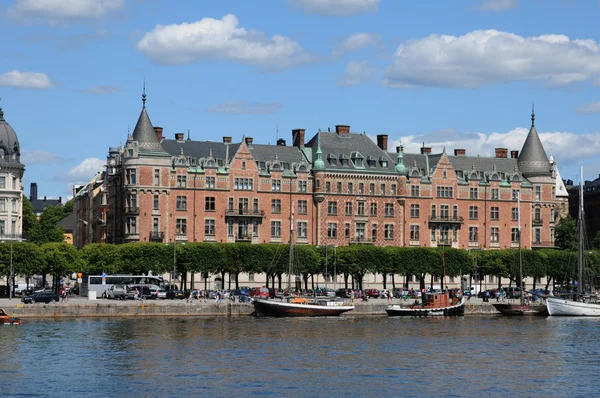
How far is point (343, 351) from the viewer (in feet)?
272

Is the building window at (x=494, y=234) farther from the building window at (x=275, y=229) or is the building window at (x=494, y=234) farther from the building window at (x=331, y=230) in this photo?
the building window at (x=275, y=229)

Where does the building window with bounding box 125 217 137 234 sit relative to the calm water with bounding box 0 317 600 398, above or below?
above

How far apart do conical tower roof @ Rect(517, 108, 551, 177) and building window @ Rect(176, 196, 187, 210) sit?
4743 centimetres

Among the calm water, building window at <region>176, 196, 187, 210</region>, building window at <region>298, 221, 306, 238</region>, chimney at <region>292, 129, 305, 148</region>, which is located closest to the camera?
the calm water

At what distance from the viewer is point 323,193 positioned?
15275 cm

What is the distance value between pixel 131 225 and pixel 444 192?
40222mm

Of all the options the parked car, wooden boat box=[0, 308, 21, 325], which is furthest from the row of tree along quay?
wooden boat box=[0, 308, 21, 325]

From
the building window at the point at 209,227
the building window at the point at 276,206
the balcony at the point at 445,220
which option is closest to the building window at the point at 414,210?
Result: the balcony at the point at 445,220

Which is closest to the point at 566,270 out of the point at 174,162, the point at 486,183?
the point at 486,183

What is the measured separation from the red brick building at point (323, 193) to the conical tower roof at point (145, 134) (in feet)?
0.52

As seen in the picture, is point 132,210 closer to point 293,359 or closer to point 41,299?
point 41,299

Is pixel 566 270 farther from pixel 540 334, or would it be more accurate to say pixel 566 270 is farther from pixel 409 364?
pixel 409 364

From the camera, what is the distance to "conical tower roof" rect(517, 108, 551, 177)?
167 metres

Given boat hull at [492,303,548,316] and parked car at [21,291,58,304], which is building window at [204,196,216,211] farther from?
boat hull at [492,303,548,316]
